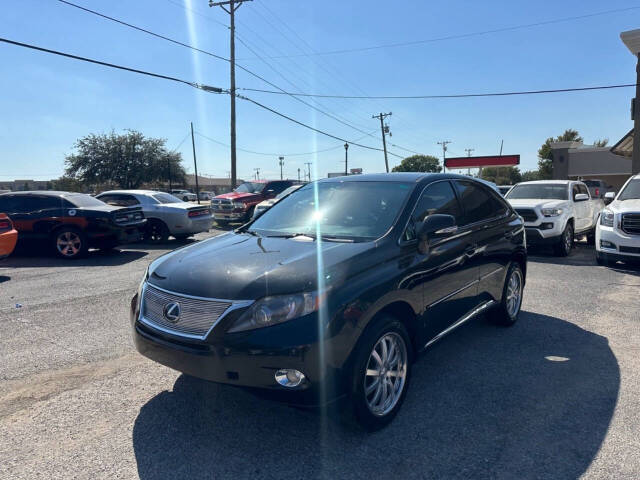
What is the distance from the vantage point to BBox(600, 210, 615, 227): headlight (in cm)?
840

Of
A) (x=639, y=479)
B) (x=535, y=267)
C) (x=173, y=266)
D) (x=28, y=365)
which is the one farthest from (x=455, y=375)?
(x=535, y=267)

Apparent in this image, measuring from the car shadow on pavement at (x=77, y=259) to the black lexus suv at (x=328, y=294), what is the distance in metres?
6.64

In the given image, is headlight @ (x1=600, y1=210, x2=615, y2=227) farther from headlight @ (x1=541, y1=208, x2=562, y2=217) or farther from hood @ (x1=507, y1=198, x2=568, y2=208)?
hood @ (x1=507, y1=198, x2=568, y2=208)

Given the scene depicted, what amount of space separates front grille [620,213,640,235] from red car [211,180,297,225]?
12.8 m

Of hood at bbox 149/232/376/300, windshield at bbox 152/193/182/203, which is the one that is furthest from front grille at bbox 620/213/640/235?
windshield at bbox 152/193/182/203

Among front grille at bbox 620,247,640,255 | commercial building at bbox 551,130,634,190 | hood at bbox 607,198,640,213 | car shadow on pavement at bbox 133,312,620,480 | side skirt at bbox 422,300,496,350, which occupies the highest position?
commercial building at bbox 551,130,634,190

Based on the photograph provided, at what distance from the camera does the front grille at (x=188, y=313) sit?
2.69 m

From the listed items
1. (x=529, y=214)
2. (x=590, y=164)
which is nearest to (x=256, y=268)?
(x=529, y=214)

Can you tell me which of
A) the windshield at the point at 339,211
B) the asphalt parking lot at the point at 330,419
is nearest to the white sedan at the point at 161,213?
the asphalt parking lot at the point at 330,419

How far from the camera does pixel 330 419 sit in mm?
3090

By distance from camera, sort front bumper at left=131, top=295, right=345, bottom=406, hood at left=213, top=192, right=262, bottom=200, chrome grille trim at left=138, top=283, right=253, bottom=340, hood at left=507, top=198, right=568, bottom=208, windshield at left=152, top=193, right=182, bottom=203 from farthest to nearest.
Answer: hood at left=213, top=192, right=262, bottom=200 → windshield at left=152, top=193, right=182, bottom=203 → hood at left=507, top=198, right=568, bottom=208 → chrome grille trim at left=138, top=283, right=253, bottom=340 → front bumper at left=131, top=295, right=345, bottom=406

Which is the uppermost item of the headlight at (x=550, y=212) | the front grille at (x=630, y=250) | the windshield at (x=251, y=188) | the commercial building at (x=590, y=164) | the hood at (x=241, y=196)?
the commercial building at (x=590, y=164)

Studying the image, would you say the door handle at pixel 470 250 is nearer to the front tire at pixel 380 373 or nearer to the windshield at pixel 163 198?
the front tire at pixel 380 373

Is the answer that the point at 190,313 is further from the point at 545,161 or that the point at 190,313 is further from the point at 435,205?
the point at 545,161
